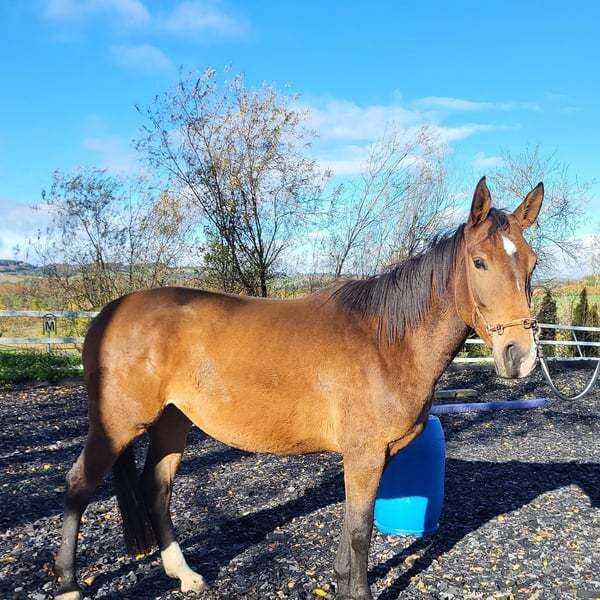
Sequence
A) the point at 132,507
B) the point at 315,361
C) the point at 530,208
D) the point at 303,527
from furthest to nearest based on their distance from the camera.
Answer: the point at 303,527 < the point at 132,507 < the point at 315,361 < the point at 530,208

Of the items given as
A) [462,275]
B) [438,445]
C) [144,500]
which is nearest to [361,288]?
[462,275]

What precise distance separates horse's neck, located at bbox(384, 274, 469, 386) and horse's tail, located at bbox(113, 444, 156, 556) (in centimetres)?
189

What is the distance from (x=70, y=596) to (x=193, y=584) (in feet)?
2.38

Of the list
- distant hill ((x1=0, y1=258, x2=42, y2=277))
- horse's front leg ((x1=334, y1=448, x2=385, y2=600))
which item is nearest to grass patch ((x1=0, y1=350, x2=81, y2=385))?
distant hill ((x1=0, y1=258, x2=42, y2=277))

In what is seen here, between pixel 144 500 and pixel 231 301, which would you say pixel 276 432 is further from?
pixel 144 500

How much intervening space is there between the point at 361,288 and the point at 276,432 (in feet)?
3.38

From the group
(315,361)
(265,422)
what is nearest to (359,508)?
(265,422)

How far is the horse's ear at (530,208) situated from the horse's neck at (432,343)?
57 cm

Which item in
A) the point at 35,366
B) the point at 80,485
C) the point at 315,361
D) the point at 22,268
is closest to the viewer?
the point at 315,361

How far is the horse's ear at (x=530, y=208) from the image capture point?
9.41 feet

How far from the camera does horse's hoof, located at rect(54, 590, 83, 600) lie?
3104mm

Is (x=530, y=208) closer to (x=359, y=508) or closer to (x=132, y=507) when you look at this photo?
(x=359, y=508)

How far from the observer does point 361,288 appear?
129 inches

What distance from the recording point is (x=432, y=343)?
9.73 feet
